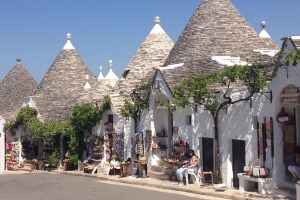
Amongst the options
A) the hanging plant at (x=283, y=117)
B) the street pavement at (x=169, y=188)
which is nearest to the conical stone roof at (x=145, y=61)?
the street pavement at (x=169, y=188)

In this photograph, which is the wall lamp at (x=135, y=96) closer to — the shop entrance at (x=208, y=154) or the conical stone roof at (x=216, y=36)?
the conical stone roof at (x=216, y=36)

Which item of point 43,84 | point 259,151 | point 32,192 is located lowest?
point 32,192

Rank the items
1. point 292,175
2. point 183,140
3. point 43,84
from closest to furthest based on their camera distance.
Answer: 1. point 292,175
2. point 183,140
3. point 43,84

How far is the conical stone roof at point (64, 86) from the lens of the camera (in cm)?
3020

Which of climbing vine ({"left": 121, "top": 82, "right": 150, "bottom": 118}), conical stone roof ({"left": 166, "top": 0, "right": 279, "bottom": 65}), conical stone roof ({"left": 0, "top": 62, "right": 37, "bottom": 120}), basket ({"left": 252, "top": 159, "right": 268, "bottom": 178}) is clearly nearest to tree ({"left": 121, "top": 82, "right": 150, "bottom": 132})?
climbing vine ({"left": 121, "top": 82, "right": 150, "bottom": 118})

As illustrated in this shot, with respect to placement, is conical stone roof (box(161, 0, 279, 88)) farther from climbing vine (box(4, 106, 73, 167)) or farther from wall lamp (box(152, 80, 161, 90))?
climbing vine (box(4, 106, 73, 167))

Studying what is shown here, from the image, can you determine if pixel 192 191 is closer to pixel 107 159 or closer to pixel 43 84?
pixel 107 159

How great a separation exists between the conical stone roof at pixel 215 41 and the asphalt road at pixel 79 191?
500 centimetres

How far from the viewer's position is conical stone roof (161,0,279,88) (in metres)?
21.4

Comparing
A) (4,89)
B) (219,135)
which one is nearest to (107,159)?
(219,135)

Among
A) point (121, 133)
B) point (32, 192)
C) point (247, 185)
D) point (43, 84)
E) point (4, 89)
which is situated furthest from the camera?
point (4, 89)

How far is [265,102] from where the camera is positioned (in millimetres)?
14812

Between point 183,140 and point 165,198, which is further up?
point 183,140

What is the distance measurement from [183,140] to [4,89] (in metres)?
21.2
